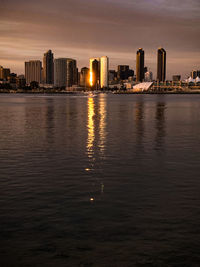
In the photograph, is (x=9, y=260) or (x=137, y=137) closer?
(x=9, y=260)

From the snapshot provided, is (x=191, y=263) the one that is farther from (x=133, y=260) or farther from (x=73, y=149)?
(x=73, y=149)

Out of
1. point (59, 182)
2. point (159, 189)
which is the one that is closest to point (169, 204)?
point (159, 189)

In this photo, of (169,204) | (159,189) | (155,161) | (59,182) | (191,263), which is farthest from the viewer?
(155,161)

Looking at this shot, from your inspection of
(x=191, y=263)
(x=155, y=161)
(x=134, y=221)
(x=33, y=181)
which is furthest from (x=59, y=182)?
(x=191, y=263)

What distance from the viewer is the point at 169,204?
46.8 ft

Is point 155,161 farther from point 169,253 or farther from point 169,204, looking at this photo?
point 169,253

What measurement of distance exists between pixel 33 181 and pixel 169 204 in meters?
7.39

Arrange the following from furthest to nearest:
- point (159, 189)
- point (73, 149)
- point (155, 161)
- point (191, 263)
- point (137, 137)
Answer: point (137, 137) < point (73, 149) < point (155, 161) < point (159, 189) < point (191, 263)

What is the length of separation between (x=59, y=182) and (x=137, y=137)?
18838mm

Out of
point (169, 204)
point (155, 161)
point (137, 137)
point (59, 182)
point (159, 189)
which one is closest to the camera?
point (169, 204)

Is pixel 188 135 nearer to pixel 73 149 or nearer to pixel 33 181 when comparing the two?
pixel 73 149

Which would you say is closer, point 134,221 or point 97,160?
point 134,221

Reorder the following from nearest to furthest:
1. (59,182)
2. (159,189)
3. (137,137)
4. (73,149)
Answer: (159,189), (59,182), (73,149), (137,137)

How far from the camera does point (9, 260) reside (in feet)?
31.9
